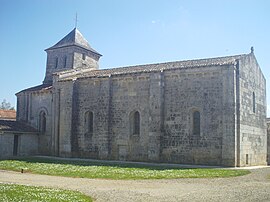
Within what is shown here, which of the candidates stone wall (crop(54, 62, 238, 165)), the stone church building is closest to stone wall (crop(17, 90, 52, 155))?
the stone church building

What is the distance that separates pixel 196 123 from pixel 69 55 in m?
17.2

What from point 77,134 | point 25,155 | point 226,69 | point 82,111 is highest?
point 226,69

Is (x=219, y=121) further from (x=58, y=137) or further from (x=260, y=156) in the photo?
(x=58, y=137)

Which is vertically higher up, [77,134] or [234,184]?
[77,134]

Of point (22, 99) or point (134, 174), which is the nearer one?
point (134, 174)

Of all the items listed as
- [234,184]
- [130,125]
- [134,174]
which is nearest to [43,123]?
[130,125]

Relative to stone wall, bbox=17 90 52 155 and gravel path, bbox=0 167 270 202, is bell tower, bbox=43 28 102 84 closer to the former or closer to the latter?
stone wall, bbox=17 90 52 155

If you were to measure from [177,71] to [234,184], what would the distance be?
1107 centimetres

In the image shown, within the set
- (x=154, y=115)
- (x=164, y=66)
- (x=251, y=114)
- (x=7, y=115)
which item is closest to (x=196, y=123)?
(x=154, y=115)

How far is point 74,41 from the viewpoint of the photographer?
34781mm

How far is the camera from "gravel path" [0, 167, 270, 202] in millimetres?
10461

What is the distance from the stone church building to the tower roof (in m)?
5.50

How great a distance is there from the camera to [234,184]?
1348 centimetres

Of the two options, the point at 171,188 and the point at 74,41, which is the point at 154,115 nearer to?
the point at 171,188
